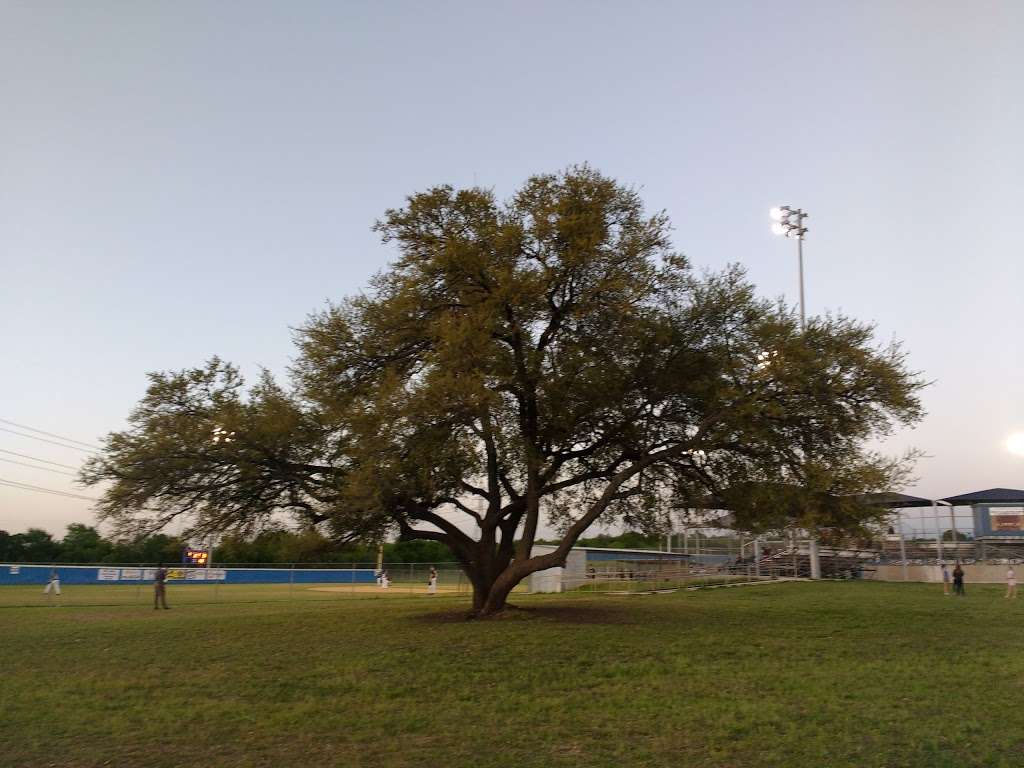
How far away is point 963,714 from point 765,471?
38.8 ft

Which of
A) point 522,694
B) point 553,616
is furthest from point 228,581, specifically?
point 522,694

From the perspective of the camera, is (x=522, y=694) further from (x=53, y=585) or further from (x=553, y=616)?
(x=53, y=585)

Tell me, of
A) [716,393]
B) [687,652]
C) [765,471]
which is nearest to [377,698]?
[687,652]

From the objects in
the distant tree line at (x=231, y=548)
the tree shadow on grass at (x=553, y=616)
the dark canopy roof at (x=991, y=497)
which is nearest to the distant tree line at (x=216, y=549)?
the distant tree line at (x=231, y=548)

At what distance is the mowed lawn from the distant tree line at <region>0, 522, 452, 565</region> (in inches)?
101

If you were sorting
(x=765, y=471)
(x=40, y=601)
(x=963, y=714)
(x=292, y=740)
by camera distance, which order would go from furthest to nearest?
(x=40, y=601) → (x=765, y=471) → (x=963, y=714) → (x=292, y=740)

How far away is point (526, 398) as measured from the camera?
21.7 meters

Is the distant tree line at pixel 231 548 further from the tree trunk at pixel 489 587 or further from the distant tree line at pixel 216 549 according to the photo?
the tree trunk at pixel 489 587

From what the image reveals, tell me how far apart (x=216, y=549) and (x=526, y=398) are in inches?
436

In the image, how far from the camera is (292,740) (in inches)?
368

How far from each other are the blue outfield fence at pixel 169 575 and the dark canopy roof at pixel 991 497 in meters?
40.4

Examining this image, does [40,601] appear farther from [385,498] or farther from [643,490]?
[643,490]

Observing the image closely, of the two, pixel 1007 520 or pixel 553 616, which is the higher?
pixel 1007 520

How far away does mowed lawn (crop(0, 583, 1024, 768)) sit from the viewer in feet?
28.6
